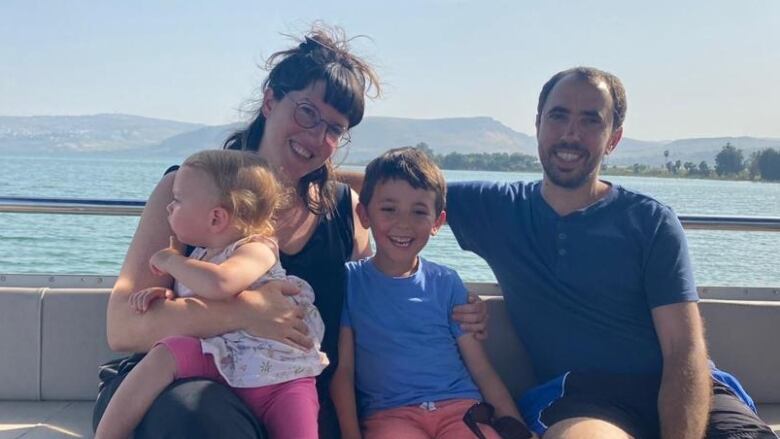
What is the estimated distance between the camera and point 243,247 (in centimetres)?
222

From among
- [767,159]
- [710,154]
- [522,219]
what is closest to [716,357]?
[522,219]

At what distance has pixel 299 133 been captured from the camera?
257cm

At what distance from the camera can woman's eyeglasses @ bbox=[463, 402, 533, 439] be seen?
239 cm

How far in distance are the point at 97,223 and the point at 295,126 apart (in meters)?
6.28

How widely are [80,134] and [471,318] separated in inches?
3074

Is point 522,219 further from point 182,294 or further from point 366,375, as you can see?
point 182,294

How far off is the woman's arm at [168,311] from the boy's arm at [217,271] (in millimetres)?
55

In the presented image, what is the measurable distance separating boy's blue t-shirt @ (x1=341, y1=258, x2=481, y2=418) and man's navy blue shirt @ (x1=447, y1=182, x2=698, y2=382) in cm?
28

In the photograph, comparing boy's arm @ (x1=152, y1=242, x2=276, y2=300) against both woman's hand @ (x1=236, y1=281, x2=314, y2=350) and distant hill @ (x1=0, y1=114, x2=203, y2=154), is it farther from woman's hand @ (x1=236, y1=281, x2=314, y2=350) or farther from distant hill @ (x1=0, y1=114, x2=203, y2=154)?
distant hill @ (x1=0, y1=114, x2=203, y2=154)

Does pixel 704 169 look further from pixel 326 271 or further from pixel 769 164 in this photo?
pixel 326 271

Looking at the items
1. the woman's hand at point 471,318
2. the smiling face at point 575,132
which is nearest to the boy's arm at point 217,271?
the woman's hand at point 471,318

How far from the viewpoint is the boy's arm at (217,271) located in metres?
2.12

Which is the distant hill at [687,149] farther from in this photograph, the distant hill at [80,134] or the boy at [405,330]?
the distant hill at [80,134]

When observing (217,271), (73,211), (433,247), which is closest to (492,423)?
(217,271)
